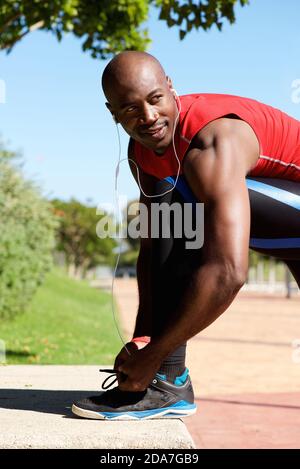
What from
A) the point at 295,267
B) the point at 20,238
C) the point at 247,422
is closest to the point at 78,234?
the point at 20,238

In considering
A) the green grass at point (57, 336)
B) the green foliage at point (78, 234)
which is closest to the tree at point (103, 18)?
the green grass at point (57, 336)

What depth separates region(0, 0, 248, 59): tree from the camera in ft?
19.7

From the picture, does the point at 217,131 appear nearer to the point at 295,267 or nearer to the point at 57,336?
the point at 295,267

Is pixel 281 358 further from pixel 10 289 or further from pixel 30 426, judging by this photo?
pixel 30 426

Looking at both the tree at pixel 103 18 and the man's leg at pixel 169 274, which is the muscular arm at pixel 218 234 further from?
the tree at pixel 103 18

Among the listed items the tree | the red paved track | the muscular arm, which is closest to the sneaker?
the muscular arm

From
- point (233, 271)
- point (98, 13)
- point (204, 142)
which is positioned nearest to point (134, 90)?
point (204, 142)

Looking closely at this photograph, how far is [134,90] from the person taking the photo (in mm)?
1962

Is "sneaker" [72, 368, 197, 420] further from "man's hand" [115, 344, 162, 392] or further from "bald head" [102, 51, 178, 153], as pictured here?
"bald head" [102, 51, 178, 153]

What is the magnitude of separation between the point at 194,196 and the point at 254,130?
0.89 feet

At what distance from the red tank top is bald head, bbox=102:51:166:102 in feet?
0.51

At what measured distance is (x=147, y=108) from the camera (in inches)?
78.4

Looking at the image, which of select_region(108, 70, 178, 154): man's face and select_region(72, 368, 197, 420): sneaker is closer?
select_region(108, 70, 178, 154): man's face

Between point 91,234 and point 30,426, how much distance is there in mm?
48350
